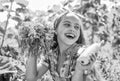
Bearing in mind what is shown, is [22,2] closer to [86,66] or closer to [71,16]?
[71,16]

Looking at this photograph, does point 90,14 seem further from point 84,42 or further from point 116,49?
point 84,42

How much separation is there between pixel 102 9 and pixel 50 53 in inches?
420

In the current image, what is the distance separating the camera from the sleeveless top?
1980 mm

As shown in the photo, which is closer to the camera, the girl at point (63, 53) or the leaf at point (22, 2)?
the girl at point (63, 53)

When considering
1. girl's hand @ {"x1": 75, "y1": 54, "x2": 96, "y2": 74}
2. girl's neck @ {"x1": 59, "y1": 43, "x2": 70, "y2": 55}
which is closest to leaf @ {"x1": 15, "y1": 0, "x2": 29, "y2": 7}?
girl's neck @ {"x1": 59, "y1": 43, "x2": 70, "y2": 55}

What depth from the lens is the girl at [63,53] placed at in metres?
1.93

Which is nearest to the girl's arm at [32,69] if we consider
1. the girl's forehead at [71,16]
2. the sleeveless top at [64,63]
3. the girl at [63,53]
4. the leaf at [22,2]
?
the girl at [63,53]

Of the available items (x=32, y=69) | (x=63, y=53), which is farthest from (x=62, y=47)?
(x=32, y=69)

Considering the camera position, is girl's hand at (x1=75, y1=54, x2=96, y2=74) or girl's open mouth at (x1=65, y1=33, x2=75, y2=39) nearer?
girl's hand at (x1=75, y1=54, x2=96, y2=74)

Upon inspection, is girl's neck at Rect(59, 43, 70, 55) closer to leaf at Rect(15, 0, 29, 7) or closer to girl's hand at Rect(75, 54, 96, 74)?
girl's hand at Rect(75, 54, 96, 74)

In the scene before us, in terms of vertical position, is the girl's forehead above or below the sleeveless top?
above

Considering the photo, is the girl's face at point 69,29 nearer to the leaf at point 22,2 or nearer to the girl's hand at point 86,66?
the girl's hand at point 86,66

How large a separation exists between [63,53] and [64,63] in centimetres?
9

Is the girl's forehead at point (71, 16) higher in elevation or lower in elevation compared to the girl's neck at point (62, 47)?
higher
